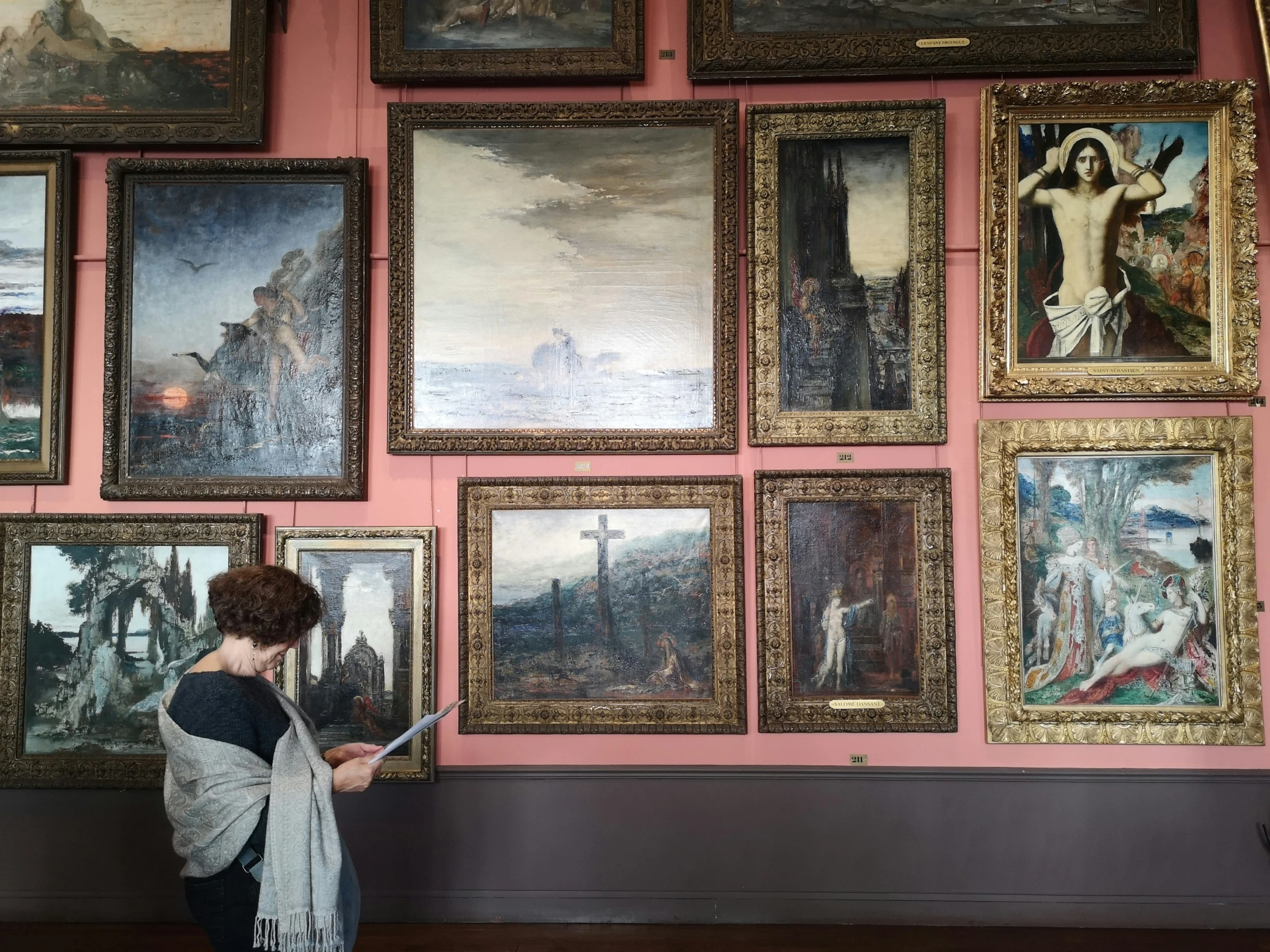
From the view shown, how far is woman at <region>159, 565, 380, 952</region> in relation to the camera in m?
3.20

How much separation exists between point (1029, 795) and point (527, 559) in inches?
133

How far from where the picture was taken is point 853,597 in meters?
5.67

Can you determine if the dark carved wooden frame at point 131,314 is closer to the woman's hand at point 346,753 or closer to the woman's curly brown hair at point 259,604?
the woman's hand at point 346,753

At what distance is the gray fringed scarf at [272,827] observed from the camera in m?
3.18

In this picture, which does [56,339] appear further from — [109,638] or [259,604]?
[259,604]

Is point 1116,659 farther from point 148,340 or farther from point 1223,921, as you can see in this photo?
point 148,340

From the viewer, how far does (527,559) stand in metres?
5.75

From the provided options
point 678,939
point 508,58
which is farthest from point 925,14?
point 678,939

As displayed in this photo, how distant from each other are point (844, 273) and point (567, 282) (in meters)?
1.72

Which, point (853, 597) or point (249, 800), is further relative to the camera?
point (853, 597)

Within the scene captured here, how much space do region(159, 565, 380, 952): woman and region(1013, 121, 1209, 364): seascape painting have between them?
4.62m

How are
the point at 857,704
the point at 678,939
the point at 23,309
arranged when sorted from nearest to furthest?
the point at 678,939 < the point at 857,704 < the point at 23,309

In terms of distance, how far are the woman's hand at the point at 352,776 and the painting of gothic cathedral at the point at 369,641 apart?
227 centimetres

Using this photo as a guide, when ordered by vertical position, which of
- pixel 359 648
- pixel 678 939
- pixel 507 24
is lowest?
pixel 678 939
